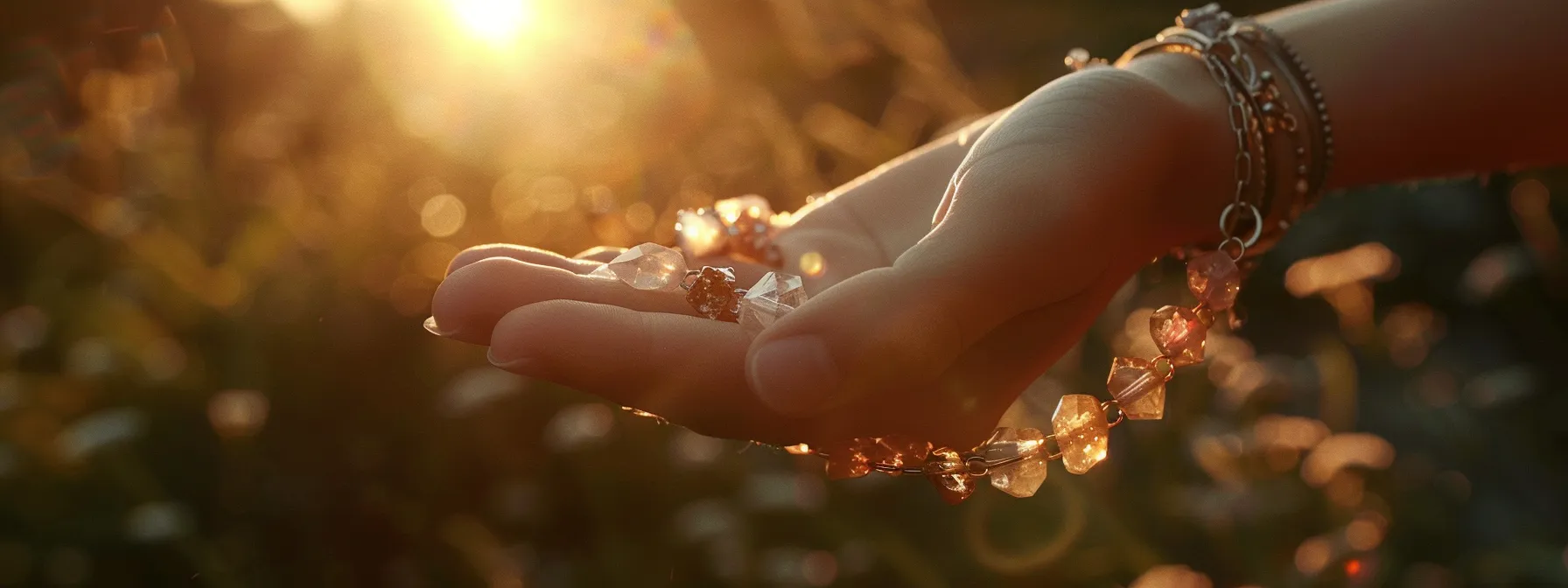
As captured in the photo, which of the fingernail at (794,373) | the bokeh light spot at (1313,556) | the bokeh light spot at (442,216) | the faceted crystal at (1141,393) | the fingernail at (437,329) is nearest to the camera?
the fingernail at (794,373)

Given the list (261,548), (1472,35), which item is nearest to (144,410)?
(261,548)

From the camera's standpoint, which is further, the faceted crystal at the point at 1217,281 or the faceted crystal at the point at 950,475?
the faceted crystal at the point at 1217,281

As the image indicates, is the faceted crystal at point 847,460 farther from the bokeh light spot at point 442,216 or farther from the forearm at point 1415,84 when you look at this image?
the bokeh light spot at point 442,216

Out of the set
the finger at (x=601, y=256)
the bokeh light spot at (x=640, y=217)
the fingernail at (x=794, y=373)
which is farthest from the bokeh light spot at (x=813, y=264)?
the bokeh light spot at (x=640, y=217)

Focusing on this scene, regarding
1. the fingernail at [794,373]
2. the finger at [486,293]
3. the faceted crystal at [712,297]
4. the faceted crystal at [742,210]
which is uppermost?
the finger at [486,293]

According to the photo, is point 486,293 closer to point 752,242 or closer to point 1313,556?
point 752,242

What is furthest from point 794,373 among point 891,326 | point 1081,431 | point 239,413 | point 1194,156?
point 239,413
